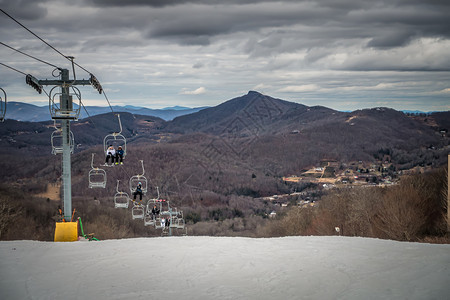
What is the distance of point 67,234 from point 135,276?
911 centimetres

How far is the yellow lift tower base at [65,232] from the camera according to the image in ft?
65.7

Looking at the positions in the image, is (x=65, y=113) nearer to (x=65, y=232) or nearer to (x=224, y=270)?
(x=65, y=232)

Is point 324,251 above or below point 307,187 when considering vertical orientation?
above

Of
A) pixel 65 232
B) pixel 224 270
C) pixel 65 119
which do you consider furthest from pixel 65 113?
pixel 224 270

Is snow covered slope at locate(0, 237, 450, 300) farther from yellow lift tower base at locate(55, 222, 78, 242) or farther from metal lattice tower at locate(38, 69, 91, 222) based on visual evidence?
metal lattice tower at locate(38, 69, 91, 222)

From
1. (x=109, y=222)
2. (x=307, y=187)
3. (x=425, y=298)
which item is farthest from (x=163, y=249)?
(x=307, y=187)

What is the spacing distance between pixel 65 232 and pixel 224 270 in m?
10.5

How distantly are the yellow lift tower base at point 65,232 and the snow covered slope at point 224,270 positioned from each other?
3.26 meters

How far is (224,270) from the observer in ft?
43.0

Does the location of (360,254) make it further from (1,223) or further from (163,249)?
(1,223)

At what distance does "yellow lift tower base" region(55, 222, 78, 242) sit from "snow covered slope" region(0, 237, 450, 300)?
3.26 meters

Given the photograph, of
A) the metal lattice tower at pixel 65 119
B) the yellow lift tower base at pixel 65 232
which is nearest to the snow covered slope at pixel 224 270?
the yellow lift tower base at pixel 65 232

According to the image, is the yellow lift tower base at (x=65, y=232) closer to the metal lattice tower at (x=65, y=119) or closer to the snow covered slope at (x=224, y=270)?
the metal lattice tower at (x=65, y=119)

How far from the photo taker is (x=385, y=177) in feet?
497
